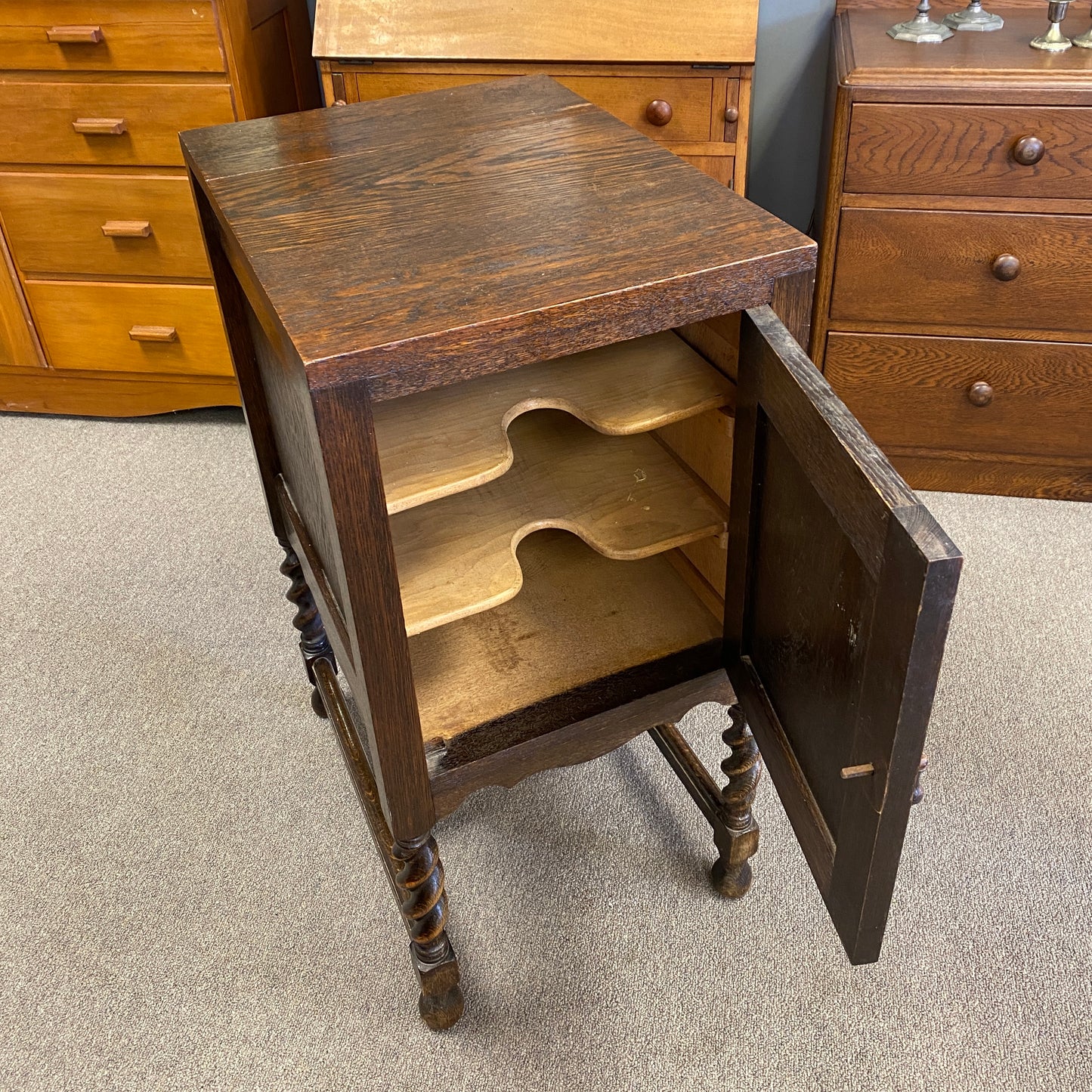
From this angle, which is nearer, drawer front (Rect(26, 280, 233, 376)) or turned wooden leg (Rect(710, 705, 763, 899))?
turned wooden leg (Rect(710, 705, 763, 899))

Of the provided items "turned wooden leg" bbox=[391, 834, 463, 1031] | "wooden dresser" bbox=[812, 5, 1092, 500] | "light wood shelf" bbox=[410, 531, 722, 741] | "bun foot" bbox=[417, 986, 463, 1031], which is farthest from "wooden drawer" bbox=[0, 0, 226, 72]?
"bun foot" bbox=[417, 986, 463, 1031]

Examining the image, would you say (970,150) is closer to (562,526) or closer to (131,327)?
(562,526)

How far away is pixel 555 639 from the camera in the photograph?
120cm

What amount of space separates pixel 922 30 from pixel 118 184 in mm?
1548

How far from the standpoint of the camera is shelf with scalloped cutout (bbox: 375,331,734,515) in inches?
36.9

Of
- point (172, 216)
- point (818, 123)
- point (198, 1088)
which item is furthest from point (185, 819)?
point (818, 123)

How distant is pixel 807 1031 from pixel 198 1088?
2.35 feet

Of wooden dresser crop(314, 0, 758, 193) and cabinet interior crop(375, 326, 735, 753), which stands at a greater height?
wooden dresser crop(314, 0, 758, 193)

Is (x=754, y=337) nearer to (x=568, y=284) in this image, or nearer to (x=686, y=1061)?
(x=568, y=284)

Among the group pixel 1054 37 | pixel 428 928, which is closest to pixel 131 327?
pixel 428 928

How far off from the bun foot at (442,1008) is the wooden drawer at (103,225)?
5.02 ft

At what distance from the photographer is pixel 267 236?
37.5 inches

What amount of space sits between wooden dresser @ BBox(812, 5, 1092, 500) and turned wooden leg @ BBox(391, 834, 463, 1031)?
50.7 inches

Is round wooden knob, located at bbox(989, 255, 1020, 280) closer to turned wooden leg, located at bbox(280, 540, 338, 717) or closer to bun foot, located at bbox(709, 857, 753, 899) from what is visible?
bun foot, located at bbox(709, 857, 753, 899)
